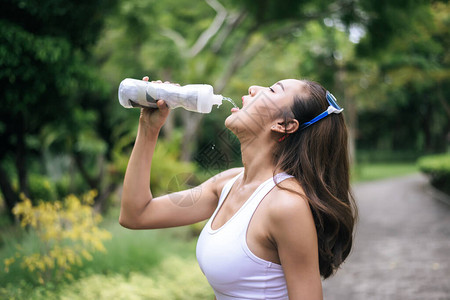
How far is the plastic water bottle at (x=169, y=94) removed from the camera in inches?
70.2

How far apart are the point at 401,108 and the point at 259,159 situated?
36874 mm

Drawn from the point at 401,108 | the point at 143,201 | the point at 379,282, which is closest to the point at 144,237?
the point at 379,282

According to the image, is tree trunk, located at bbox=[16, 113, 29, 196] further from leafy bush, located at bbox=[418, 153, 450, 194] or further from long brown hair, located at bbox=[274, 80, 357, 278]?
leafy bush, located at bbox=[418, 153, 450, 194]

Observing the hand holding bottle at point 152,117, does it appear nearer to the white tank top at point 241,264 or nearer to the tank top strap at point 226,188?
the tank top strap at point 226,188

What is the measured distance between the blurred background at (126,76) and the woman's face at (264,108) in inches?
10.2

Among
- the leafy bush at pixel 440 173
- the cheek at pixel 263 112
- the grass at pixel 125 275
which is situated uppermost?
the cheek at pixel 263 112

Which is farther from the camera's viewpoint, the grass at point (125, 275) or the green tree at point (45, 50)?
the green tree at point (45, 50)

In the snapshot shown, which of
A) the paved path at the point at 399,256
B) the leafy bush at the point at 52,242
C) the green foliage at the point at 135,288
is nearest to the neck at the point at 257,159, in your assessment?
the green foliage at the point at 135,288

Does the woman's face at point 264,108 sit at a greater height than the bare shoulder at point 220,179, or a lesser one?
greater

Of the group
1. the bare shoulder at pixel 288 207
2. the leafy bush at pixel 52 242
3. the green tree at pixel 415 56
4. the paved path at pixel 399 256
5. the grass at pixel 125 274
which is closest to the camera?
the bare shoulder at pixel 288 207

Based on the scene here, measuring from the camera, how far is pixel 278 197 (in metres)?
1.58

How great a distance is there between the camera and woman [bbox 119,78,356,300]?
153 centimetres

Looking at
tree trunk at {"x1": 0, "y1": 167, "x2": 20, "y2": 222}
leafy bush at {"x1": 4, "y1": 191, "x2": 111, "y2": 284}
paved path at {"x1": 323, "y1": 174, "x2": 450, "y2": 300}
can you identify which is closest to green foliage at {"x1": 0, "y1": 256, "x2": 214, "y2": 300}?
leafy bush at {"x1": 4, "y1": 191, "x2": 111, "y2": 284}

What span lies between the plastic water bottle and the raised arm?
2.0 inches
